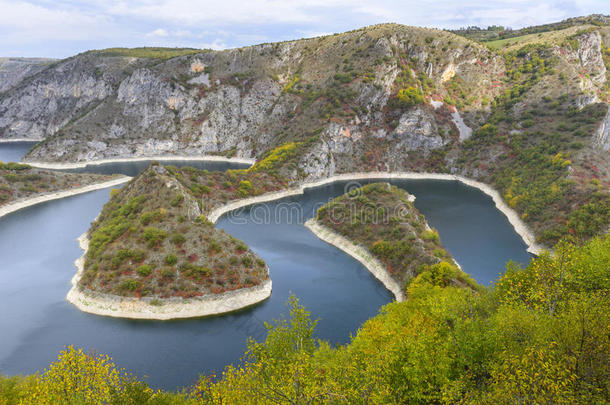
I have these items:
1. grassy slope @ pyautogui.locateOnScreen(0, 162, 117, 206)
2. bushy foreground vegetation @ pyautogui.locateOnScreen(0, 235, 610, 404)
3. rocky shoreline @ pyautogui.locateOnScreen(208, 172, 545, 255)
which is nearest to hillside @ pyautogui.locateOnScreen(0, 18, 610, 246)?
rocky shoreline @ pyautogui.locateOnScreen(208, 172, 545, 255)

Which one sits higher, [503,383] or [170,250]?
[503,383]

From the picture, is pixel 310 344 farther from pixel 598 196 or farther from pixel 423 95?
pixel 423 95

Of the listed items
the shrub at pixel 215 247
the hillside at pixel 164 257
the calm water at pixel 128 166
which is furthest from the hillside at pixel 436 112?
the shrub at pixel 215 247

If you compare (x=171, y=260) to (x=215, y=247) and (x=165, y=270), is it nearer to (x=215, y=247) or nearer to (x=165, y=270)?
(x=165, y=270)

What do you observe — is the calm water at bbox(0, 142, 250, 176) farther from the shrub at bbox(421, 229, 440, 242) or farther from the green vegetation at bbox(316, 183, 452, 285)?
the shrub at bbox(421, 229, 440, 242)

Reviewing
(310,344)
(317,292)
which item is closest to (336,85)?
(317,292)

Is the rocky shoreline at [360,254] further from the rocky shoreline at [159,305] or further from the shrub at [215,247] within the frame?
the shrub at [215,247]
